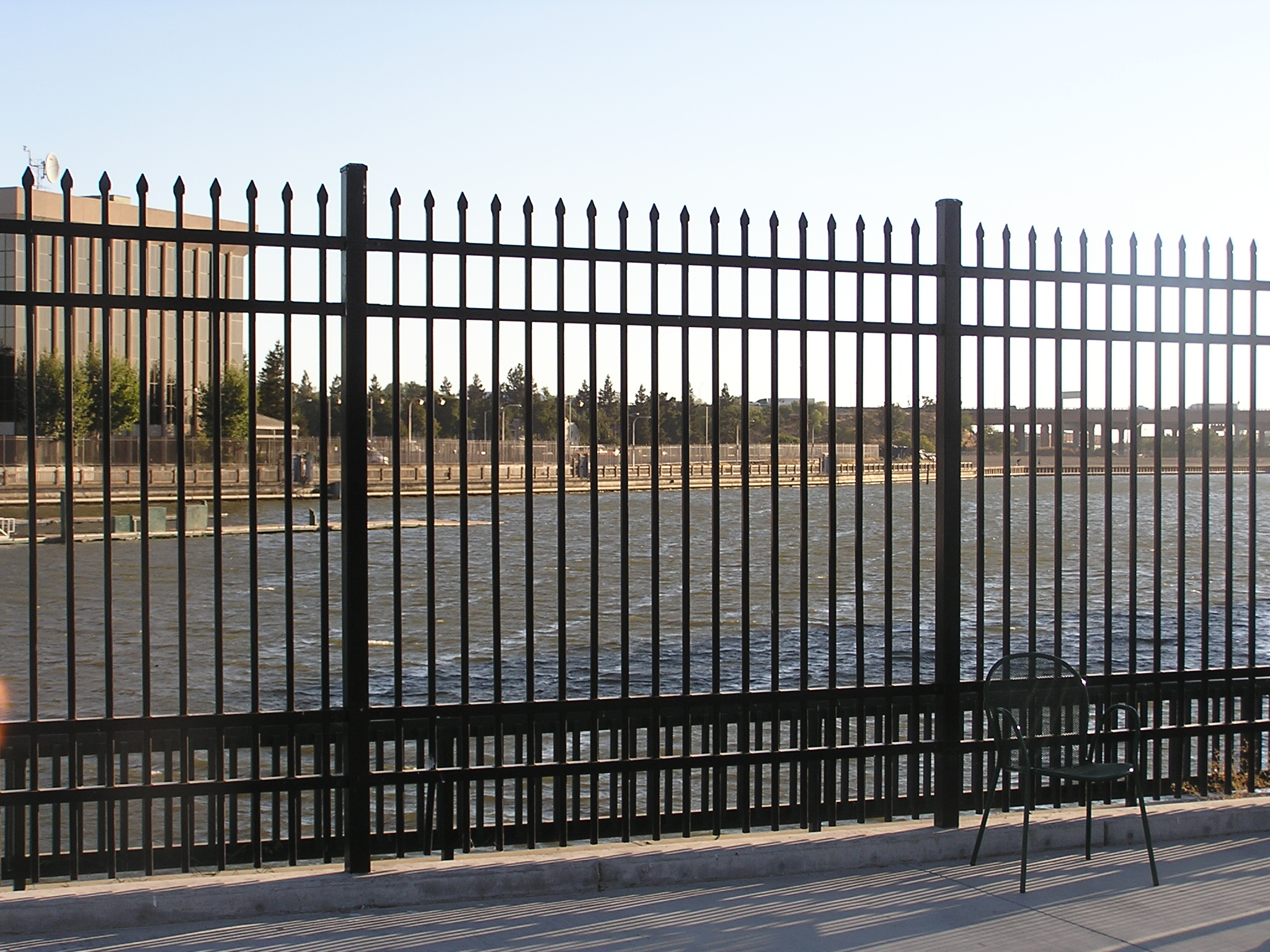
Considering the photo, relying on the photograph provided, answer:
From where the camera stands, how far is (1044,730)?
19.1ft

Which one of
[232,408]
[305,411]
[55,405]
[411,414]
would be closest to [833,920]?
[232,408]

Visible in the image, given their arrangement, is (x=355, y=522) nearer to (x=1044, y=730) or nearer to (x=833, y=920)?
(x=833, y=920)

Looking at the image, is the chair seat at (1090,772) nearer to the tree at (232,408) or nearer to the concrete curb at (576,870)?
the concrete curb at (576,870)

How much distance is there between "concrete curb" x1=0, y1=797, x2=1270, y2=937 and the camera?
4.40m

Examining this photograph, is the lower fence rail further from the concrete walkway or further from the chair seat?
the chair seat

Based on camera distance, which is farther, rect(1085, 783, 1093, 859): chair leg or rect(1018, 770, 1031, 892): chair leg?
rect(1085, 783, 1093, 859): chair leg

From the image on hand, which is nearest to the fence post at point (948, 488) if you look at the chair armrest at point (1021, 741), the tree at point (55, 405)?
the chair armrest at point (1021, 741)

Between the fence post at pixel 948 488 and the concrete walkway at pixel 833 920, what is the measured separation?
45 centimetres

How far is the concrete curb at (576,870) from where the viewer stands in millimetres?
4402

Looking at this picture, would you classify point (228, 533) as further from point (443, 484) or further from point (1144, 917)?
point (1144, 917)

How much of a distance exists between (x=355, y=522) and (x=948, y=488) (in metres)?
2.63

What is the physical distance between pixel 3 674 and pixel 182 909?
48.7 ft

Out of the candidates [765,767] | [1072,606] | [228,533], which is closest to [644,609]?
[1072,606]

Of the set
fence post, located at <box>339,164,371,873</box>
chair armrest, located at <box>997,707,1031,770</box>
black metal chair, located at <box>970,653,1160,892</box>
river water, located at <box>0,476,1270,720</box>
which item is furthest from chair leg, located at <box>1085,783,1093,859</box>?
fence post, located at <box>339,164,371,873</box>
